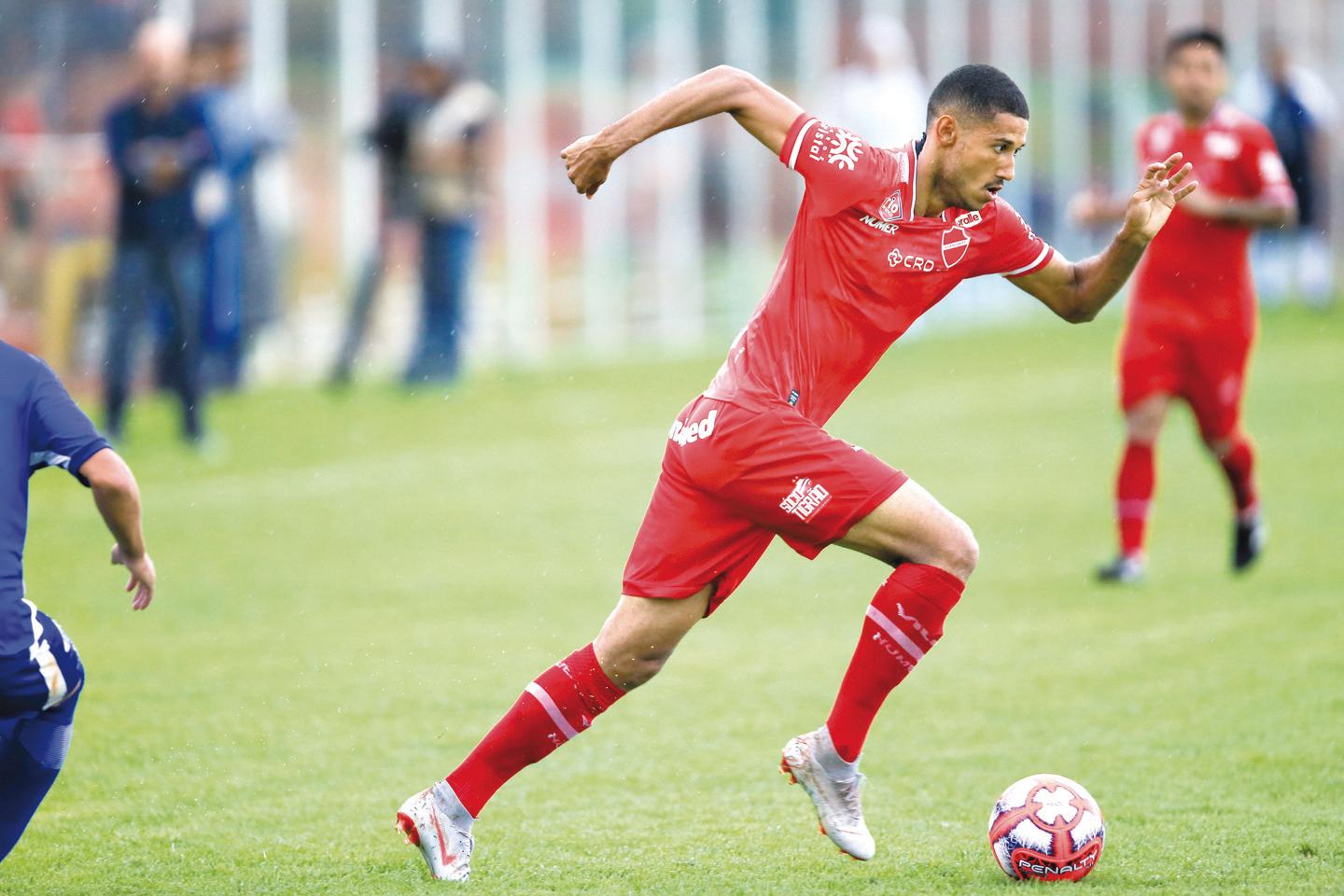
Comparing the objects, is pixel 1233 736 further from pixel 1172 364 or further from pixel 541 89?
pixel 541 89

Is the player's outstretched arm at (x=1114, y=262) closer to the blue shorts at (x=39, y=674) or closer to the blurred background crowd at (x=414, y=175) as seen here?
the blue shorts at (x=39, y=674)

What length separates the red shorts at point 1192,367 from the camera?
934cm

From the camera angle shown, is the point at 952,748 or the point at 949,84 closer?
the point at 949,84

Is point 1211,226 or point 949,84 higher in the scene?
point 949,84

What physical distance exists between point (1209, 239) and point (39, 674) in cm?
681

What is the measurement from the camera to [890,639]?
5.03 metres

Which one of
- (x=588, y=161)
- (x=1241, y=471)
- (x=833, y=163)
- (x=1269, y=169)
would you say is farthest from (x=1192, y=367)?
(x=588, y=161)

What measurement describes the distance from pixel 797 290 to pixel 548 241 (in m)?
15.8

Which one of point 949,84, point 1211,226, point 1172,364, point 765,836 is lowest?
point 765,836

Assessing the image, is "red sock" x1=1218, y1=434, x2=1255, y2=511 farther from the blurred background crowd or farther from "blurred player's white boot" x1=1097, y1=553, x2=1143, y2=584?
the blurred background crowd

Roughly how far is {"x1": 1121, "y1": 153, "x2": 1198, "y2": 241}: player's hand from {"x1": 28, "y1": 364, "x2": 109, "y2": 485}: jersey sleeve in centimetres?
291

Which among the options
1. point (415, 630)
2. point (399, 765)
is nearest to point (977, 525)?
point (415, 630)

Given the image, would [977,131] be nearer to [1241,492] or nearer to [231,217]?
[1241,492]

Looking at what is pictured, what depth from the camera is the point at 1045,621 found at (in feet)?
28.3
